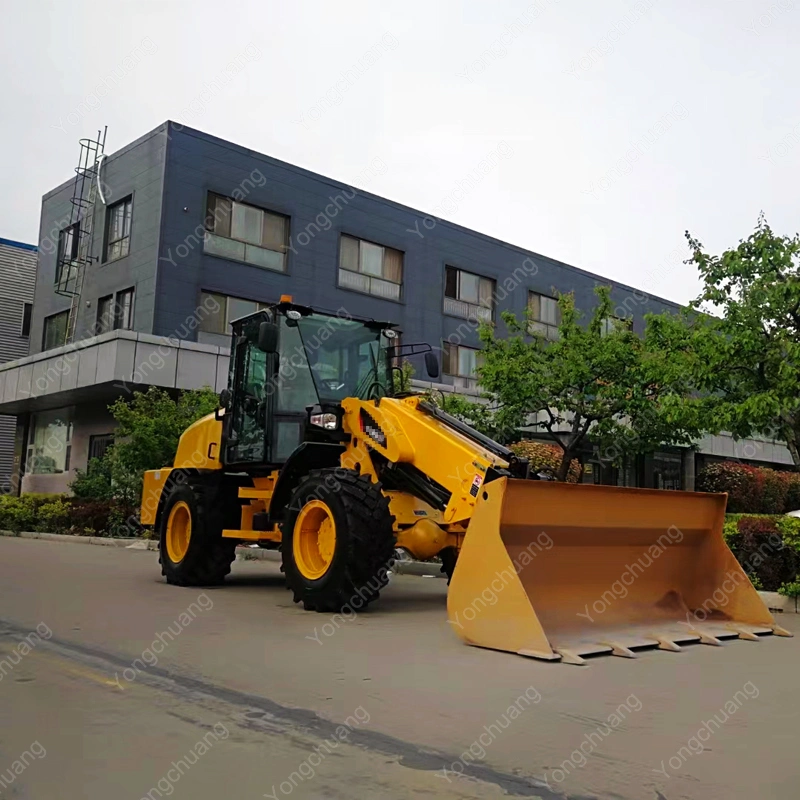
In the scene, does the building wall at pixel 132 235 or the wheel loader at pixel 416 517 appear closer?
the wheel loader at pixel 416 517

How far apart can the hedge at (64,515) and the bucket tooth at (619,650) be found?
56.0 ft

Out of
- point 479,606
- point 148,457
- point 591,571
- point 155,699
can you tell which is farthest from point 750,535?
point 148,457

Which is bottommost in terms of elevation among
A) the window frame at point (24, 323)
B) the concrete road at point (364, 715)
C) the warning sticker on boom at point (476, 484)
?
the concrete road at point (364, 715)

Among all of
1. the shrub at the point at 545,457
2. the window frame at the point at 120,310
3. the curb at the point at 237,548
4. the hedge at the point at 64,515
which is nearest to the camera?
the curb at the point at 237,548

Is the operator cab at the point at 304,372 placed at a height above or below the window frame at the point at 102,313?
below

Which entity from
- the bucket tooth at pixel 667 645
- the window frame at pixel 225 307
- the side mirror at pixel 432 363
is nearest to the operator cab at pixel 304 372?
the side mirror at pixel 432 363

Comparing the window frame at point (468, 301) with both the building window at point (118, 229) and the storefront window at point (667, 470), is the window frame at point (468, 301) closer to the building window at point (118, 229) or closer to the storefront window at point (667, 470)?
the storefront window at point (667, 470)

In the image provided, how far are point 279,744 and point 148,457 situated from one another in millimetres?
17117

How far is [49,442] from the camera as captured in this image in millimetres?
31344

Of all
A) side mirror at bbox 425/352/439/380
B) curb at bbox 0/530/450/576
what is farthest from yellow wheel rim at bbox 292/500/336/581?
curb at bbox 0/530/450/576

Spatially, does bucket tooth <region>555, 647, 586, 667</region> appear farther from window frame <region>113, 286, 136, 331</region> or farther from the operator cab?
window frame <region>113, 286, 136, 331</region>

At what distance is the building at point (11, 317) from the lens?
3634 centimetres

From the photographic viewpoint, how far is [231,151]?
28062 millimetres

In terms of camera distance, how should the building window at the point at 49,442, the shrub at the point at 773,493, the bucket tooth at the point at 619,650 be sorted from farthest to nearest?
the shrub at the point at 773,493
the building window at the point at 49,442
the bucket tooth at the point at 619,650
